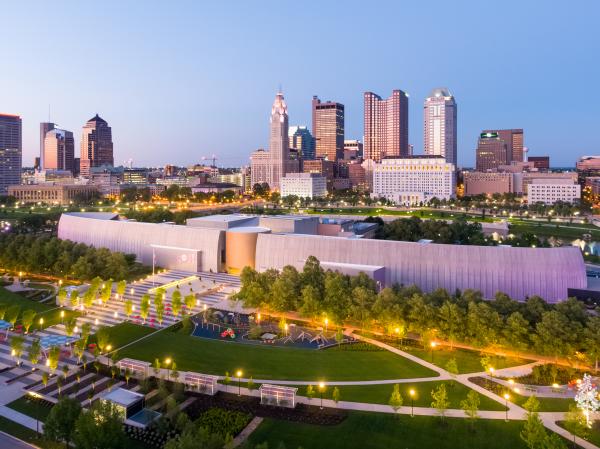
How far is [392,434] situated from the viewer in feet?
68.9

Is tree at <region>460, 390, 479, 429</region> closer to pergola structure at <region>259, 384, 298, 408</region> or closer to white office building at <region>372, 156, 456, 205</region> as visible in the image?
pergola structure at <region>259, 384, 298, 408</region>

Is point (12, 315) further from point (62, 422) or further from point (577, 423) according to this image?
point (577, 423)

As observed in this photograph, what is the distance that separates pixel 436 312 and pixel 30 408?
23644 mm

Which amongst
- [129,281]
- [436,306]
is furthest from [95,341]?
[436,306]

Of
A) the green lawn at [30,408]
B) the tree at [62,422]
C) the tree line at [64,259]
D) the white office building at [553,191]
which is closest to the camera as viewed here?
the tree at [62,422]

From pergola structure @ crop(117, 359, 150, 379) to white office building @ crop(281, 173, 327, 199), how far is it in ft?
495

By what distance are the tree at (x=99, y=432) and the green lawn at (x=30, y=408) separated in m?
5.90

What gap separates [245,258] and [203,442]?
111 feet

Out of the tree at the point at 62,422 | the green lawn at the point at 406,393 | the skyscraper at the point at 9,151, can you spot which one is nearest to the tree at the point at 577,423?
the green lawn at the point at 406,393

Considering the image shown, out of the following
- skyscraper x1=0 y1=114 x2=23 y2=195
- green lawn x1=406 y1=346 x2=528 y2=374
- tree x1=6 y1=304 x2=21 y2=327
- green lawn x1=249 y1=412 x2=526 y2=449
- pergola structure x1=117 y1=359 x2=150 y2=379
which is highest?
skyscraper x1=0 y1=114 x2=23 y2=195

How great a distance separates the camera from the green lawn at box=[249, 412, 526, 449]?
20250mm

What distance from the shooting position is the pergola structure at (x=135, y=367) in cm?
2666

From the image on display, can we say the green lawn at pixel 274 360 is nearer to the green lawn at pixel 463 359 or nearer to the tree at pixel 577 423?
the green lawn at pixel 463 359

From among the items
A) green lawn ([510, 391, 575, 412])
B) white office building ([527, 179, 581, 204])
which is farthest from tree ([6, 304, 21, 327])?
white office building ([527, 179, 581, 204])
